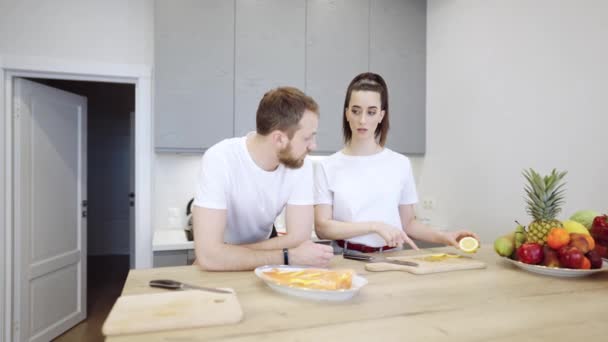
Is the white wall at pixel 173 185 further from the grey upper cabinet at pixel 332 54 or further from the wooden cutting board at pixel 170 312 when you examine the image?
the wooden cutting board at pixel 170 312

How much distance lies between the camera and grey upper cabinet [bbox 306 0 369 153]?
10.0 feet

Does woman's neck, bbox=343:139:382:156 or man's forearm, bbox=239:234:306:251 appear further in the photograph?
woman's neck, bbox=343:139:382:156

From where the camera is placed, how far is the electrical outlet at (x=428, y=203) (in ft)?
11.0

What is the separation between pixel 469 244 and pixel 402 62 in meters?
2.16

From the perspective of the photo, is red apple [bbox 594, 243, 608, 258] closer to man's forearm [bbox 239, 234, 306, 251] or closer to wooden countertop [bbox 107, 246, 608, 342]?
wooden countertop [bbox 107, 246, 608, 342]

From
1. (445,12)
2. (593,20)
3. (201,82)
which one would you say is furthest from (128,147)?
(593,20)

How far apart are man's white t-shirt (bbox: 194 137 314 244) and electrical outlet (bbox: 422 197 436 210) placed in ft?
6.62

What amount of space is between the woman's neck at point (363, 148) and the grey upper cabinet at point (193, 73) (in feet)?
4.07

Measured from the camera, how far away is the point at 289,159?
59.1 inches

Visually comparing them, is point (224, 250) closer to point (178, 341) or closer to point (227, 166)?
point (227, 166)

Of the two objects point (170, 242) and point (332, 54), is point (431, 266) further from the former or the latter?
point (332, 54)

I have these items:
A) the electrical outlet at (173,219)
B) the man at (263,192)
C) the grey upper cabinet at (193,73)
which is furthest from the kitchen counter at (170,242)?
the man at (263,192)

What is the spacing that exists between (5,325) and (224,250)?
8.13 feet

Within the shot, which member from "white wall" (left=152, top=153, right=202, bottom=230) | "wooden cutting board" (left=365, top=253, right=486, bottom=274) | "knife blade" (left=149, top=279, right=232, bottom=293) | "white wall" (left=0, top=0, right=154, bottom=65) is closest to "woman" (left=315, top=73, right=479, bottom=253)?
"wooden cutting board" (left=365, top=253, right=486, bottom=274)
